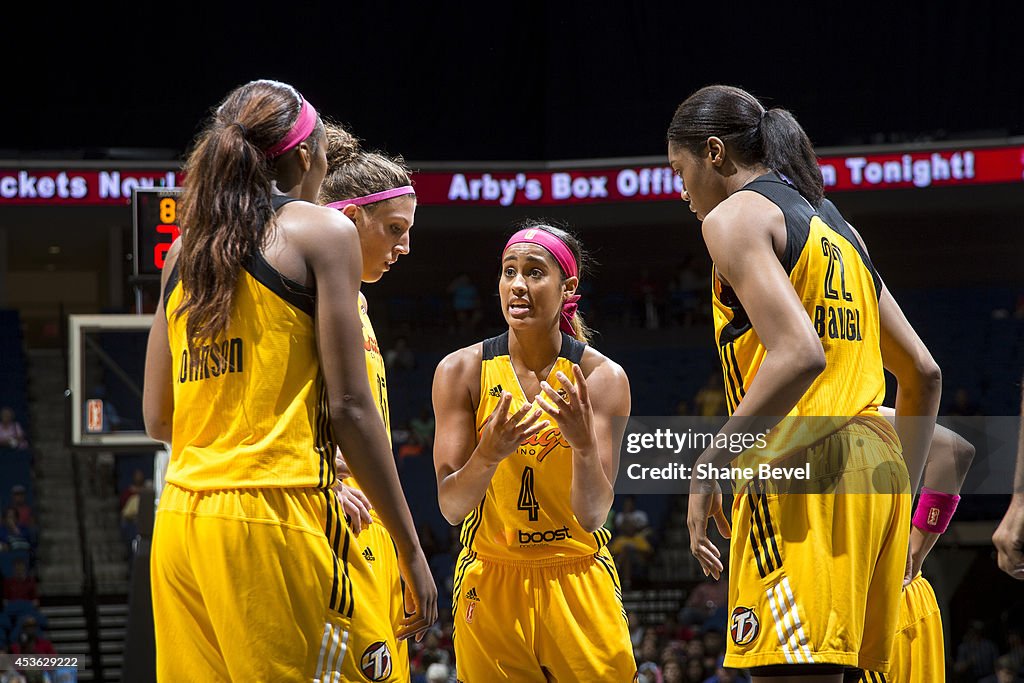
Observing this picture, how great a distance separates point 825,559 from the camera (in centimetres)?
267

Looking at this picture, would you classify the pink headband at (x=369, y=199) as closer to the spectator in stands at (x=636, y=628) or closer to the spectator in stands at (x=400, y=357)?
the spectator in stands at (x=636, y=628)

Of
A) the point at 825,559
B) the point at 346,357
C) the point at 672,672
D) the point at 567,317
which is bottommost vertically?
the point at 672,672

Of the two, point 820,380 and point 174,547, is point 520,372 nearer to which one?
point 820,380

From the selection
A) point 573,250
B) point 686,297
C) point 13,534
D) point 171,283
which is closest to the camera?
point 171,283

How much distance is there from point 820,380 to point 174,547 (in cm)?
154

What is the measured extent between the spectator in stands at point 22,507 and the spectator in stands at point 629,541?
7404 mm

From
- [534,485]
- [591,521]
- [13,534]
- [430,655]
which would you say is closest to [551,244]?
[534,485]

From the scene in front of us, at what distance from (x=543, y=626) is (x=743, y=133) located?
1.70 meters

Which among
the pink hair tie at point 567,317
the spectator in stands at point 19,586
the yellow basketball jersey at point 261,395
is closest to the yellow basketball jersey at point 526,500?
the pink hair tie at point 567,317

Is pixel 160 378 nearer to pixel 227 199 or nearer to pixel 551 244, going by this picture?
pixel 227 199

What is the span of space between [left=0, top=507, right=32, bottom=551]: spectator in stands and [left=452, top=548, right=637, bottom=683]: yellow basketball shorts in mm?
12026

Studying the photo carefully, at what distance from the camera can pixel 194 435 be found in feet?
7.80

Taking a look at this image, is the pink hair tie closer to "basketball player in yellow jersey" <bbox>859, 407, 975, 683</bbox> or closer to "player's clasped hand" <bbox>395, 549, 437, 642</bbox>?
"basketball player in yellow jersey" <bbox>859, 407, 975, 683</bbox>

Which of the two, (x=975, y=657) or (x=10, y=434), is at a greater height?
(x=10, y=434)
